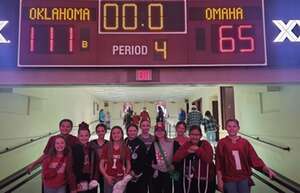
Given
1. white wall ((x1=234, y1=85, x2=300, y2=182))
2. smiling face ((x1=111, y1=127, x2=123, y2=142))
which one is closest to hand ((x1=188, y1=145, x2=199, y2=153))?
smiling face ((x1=111, y1=127, x2=123, y2=142))

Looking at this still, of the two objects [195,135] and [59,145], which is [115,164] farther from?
[195,135]

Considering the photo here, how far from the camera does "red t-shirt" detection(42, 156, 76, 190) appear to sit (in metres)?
3.42

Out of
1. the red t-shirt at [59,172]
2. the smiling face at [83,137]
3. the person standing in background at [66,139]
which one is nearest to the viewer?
the red t-shirt at [59,172]

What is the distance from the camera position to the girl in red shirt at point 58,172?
135 inches

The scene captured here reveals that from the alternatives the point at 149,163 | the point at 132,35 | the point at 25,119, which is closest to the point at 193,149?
the point at 149,163

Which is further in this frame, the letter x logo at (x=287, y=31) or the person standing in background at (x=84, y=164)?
the letter x logo at (x=287, y=31)

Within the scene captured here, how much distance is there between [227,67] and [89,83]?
167cm

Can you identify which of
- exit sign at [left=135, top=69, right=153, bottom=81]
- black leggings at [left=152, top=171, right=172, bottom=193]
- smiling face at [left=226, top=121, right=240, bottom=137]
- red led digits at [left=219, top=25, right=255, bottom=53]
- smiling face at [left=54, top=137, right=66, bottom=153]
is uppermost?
red led digits at [left=219, top=25, right=255, bottom=53]

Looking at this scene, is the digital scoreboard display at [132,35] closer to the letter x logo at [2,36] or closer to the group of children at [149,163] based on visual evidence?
the letter x logo at [2,36]

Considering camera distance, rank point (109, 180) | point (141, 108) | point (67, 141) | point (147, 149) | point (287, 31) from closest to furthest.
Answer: point (109, 180) < point (67, 141) < point (147, 149) < point (287, 31) < point (141, 108)

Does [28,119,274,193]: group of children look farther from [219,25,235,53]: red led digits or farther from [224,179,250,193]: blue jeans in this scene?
[219,25,235,53]: red led digits

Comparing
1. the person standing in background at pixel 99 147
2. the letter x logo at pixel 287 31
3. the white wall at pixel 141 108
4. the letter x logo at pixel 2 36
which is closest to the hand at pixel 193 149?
the person standing in background at pixel 99 147

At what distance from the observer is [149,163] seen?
3.75m

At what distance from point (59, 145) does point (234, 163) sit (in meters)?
1.82
